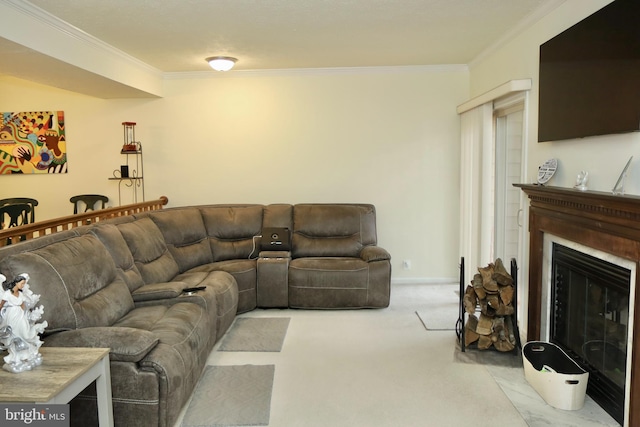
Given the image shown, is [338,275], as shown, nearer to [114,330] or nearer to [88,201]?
[114,330]

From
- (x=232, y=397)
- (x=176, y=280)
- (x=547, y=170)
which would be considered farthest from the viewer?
(x=176, y=280)

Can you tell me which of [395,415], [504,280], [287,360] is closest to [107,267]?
[287,360]

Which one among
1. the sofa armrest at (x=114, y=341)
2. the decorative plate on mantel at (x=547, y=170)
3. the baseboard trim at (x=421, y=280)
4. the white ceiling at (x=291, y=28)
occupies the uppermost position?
the white ceiling at (x=291, y=28)

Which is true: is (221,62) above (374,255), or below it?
above

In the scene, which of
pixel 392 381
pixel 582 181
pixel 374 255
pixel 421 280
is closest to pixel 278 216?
pixel 374 255

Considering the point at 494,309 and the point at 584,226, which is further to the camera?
the point at 494,309

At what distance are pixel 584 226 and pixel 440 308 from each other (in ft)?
6.68

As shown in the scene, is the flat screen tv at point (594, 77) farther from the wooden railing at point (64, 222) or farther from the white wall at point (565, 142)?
the wooden railing at point (64, 222)

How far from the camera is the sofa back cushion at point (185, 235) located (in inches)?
168

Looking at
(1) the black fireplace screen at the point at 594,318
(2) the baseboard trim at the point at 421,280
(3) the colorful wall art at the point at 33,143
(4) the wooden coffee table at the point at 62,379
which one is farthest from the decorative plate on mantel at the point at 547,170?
(3) the colorful wall art at the point at 33,143

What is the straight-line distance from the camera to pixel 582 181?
2.63 metres

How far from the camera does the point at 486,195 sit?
4285 millimetres

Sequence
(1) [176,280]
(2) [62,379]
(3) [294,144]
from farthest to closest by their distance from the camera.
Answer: (3) [294,144], (1) [176,280], (2) [62,379]

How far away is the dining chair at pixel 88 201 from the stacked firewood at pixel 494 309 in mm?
4301
